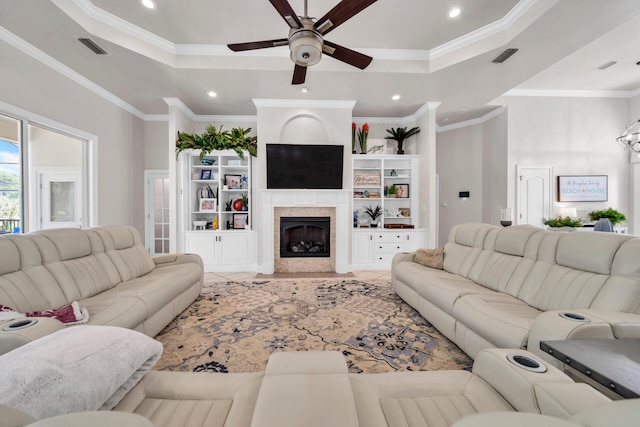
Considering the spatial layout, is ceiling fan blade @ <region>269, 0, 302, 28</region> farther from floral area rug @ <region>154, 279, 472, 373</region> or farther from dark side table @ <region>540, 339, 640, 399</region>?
floral area rug @ <region>154, 279, 472, 373</region>

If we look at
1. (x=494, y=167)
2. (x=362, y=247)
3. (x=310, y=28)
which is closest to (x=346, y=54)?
(x=310, y=28)

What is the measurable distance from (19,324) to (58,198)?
4878mm

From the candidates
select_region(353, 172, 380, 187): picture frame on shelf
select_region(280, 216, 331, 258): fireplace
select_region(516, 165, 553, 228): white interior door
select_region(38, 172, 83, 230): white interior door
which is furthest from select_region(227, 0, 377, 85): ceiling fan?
select_region(516, 165, 553, 228): white interior door

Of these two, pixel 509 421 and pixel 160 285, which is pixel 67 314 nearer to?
pixel 160 285

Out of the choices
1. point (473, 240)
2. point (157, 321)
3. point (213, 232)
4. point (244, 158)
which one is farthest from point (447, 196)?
point (157, 321)

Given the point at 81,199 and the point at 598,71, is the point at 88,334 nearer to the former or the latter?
the point at 81,199

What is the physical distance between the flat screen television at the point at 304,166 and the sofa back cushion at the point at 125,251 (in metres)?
2.29

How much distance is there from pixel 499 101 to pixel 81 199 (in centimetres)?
783

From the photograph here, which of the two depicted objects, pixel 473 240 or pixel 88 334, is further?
pixel 473 240

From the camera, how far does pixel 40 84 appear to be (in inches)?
135

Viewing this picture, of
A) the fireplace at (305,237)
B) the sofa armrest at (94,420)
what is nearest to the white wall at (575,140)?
the fireplace at (305,237)

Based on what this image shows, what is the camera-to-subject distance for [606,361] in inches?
35.6

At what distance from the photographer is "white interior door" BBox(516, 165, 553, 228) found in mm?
5418

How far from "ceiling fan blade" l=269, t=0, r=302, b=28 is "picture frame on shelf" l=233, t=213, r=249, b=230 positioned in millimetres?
3621
